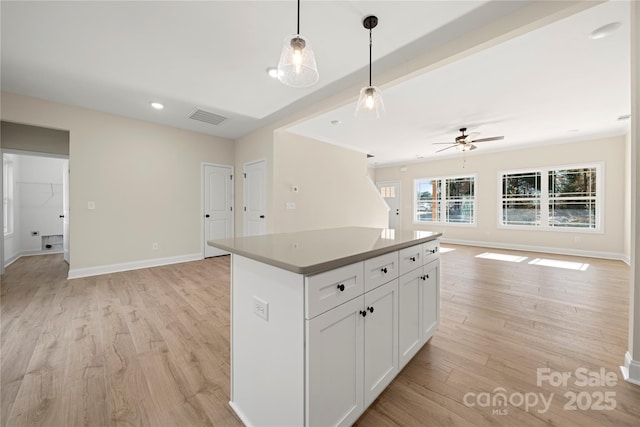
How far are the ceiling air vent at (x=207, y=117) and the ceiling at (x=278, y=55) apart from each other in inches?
4.8

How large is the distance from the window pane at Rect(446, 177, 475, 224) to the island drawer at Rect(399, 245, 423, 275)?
21.4ft

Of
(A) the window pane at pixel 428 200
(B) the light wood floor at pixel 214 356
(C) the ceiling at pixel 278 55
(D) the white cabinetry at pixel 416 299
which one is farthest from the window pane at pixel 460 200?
(D) the white cabinetry at pixel 416 299

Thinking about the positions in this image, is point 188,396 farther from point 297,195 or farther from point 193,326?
point 297,195

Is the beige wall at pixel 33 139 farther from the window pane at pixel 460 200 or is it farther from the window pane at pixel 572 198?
the window pane at pixel 572 198

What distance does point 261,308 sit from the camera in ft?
3.81

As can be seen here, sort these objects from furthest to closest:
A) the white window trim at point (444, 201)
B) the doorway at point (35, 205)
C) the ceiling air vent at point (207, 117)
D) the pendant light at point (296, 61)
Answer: the white window trim at point (444, 201)
the doorway at point (35, 205)
the ceiling air vent at point (207, 117)
the pendant light at point (296, 61)

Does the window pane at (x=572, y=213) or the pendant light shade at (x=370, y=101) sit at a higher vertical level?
the pendant light shade at (x=370, y=101)

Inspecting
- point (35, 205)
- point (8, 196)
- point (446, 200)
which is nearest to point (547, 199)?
point (446, 200)

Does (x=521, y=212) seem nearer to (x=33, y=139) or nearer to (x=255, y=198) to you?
(x=255, y=198)

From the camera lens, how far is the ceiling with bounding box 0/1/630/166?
1.96 m

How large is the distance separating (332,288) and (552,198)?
738 cm

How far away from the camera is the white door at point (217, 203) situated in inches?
206

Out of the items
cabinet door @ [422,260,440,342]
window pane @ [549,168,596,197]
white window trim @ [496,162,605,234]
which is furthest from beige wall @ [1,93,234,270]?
window pane @ [549,168,596,197]

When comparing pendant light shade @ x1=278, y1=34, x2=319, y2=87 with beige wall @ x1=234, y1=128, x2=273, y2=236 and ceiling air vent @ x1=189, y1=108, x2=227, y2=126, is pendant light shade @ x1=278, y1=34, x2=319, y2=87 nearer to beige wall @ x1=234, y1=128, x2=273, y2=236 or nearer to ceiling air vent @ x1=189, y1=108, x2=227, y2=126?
ceiling air vent @ x1=189, y1=108, x2=227, y2=126
